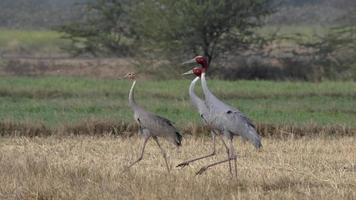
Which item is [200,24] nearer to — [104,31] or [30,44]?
[104,31]

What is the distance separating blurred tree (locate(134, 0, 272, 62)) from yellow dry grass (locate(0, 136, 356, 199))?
20768 mm

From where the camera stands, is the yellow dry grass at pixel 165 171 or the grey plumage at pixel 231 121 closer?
the yellow dry grass at pixel 165 171

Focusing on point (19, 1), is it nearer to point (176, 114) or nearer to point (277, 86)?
point (277, 86)

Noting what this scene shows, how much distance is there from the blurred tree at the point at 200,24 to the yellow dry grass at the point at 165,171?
20.8 metres

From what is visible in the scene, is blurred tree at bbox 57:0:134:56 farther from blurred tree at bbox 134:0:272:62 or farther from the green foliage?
the green foliage

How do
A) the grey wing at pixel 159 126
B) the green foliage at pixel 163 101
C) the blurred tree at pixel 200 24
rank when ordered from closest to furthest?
the grey wing at pixel 159 126, the green foliage at pixel 163 101, the blurred tree at pixel 200 24

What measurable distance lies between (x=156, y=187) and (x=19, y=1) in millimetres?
72375

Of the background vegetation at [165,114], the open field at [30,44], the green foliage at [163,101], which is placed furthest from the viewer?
the open field at [30,44]

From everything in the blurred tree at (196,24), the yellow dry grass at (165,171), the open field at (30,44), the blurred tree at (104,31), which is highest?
the yellow dry grass at (165,171)

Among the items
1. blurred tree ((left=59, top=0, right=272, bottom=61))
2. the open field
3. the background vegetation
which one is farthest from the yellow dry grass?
the open field

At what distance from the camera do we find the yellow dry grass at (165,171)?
9.60 m

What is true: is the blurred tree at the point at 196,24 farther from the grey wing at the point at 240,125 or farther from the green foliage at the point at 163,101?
the grey wing at the point at 240,125

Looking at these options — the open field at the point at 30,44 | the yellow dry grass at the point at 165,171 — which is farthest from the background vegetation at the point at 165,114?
the open field at the point at 30,44

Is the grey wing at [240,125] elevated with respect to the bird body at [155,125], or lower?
elevated
